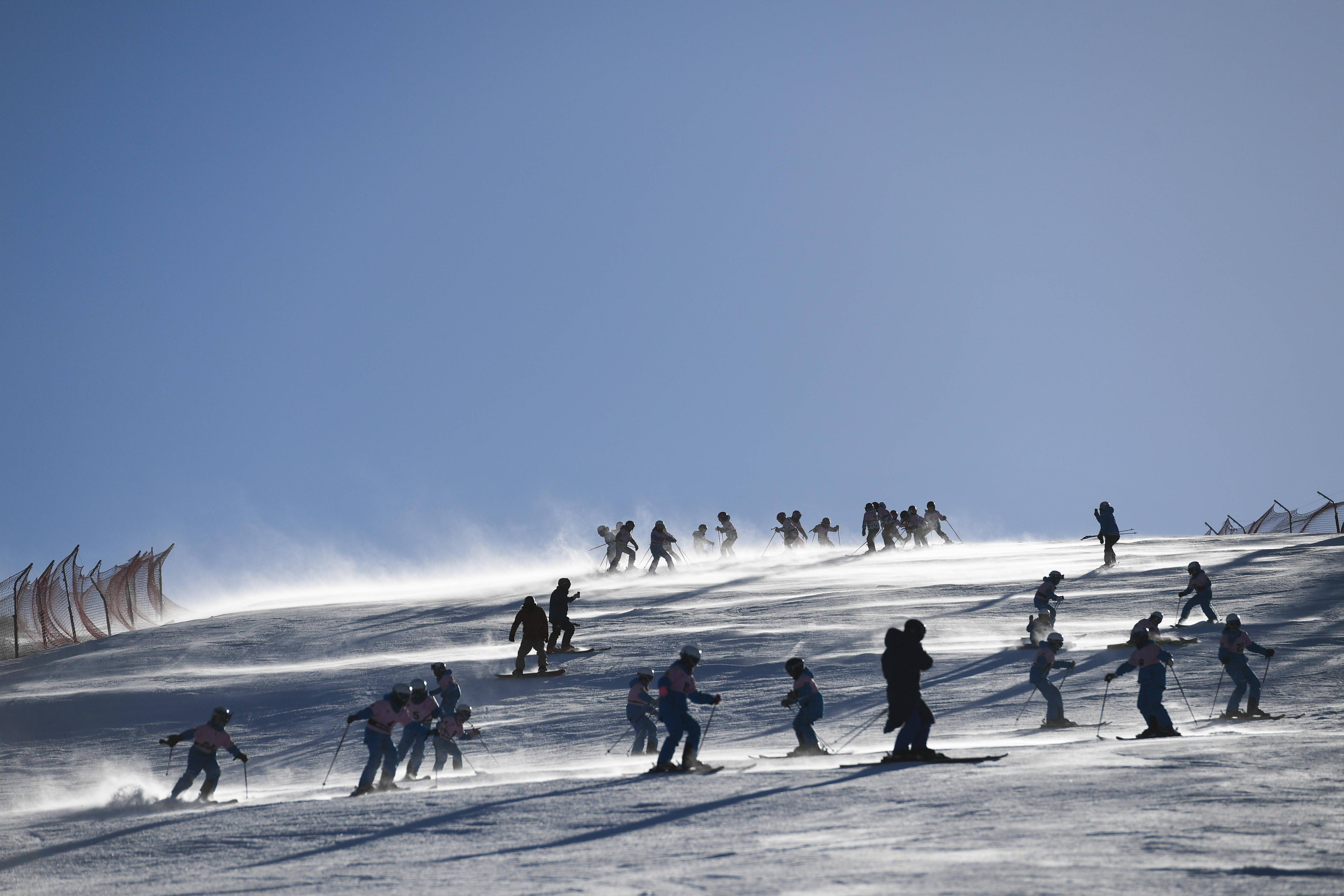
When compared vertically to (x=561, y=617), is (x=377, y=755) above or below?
below

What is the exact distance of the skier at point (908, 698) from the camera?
10.3 m

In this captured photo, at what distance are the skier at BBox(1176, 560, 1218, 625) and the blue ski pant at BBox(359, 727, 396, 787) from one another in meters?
13.5

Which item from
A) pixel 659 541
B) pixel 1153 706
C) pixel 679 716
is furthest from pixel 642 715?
pixel 659 541

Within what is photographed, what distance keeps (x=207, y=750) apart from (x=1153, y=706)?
10.7m

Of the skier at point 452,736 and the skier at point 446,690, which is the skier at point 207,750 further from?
the skier at point 446,690

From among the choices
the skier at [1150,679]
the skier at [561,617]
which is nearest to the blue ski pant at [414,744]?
the skier at [561,617]

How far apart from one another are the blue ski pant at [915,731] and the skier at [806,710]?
5.69 ft

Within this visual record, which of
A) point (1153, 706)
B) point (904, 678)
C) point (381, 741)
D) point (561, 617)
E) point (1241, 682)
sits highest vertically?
point (561, 617)

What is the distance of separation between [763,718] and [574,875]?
8.40m

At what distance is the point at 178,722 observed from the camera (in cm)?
1702

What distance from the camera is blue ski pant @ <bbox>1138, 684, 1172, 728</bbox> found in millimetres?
11891

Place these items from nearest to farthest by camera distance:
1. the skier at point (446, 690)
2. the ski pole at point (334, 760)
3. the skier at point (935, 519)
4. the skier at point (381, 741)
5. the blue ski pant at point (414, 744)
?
1. the skier at point (381, 741)
2. the blue ski pant at point (414, 744)
3. the ski pole at point (334, 760)
4. the skier at point (446, 690)
5. the skier at point (935, 519)

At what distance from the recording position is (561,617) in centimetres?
1927

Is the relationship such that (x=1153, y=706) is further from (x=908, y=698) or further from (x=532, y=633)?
(x=532, y=633)
